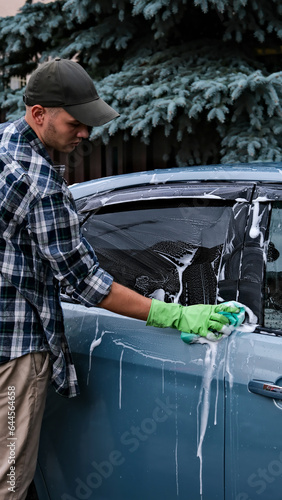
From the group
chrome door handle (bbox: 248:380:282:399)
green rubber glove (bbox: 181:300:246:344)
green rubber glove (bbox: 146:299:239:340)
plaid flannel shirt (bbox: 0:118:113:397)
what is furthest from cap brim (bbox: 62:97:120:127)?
chrome door handle (bbox: 248:380:282:399)

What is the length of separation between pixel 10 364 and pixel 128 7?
404 cm

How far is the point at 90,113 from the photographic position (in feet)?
5.94

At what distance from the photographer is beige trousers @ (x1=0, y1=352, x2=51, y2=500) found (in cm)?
186

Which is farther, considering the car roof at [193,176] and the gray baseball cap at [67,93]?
the car roof at [193,176]

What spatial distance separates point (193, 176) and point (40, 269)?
64cm

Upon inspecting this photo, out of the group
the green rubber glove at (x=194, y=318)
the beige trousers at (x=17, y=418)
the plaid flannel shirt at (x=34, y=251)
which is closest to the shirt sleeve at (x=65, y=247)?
the plaid flannel shirt at (x=34, y=251)

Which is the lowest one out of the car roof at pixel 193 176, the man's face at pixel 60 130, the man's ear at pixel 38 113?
the car roof at pixel 193 176

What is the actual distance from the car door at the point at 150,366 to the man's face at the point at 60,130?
36 centimetres

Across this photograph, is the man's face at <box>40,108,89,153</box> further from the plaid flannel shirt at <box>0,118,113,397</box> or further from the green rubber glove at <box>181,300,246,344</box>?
the green rubber glove at <box>181,300,246,344</box>

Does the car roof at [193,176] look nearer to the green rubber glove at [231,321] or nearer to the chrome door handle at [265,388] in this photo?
the green rubber glove at [231,321]

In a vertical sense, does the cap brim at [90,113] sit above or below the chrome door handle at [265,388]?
above

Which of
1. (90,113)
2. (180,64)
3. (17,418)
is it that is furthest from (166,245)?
(180,64)

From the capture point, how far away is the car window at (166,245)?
1.99 m

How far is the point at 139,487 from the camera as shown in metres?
1.94
